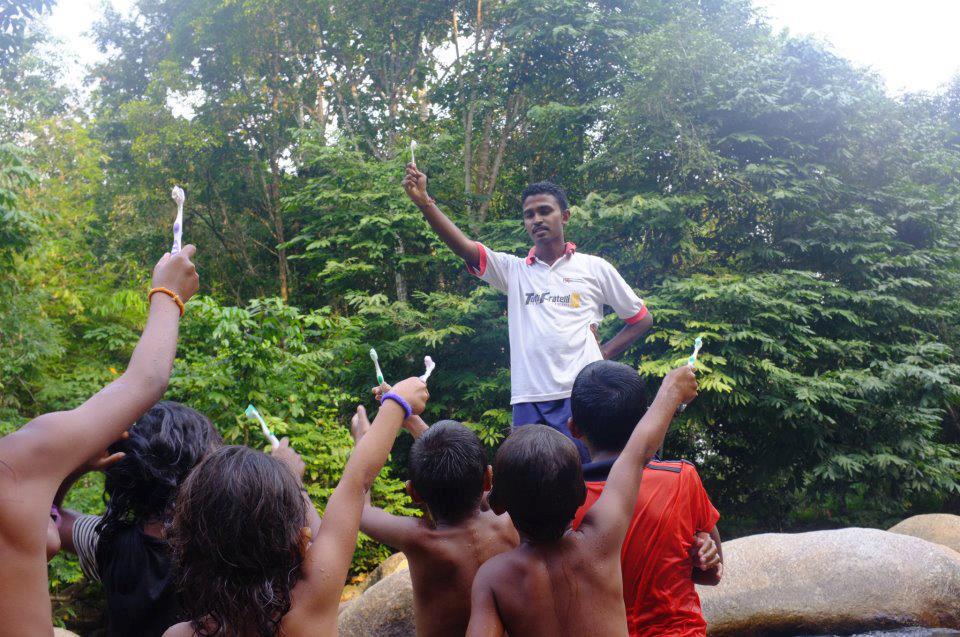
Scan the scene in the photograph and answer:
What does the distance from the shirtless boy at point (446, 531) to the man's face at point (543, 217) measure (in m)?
1.56

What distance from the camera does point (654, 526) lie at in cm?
215

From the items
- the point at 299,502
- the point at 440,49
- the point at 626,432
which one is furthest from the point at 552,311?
the point at 440,49

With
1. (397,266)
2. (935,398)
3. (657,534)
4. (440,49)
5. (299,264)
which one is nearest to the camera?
(657,534)

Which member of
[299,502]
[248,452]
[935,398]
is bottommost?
[935,398]

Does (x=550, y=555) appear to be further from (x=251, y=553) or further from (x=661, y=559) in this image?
(x=251, y=553)

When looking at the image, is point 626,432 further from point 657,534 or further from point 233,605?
point 233,605

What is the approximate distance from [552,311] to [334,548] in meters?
2.00

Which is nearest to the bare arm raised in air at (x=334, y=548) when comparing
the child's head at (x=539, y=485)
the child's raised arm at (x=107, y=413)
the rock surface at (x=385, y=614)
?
the child's head at (x=539, y=485)

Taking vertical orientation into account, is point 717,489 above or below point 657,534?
below

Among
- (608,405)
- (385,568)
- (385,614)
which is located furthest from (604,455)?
(385,568)

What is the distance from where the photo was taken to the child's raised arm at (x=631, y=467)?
188 cm

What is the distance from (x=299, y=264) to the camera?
14.9 meters

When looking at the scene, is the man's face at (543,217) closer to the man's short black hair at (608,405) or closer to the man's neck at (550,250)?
the man's neck at (550,250)

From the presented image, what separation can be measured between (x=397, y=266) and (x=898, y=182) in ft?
22.5
